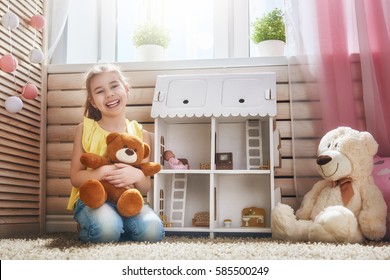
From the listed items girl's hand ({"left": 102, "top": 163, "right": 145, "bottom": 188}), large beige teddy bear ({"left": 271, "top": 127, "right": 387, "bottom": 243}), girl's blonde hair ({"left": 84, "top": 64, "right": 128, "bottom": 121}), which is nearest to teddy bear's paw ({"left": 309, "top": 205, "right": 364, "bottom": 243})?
large beige teddy bear ({"left": 271, "top": 127, "right": 387, "bottom": 243})

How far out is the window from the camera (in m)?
2.37

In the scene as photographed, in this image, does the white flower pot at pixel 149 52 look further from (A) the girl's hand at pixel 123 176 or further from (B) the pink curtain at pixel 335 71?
(A) the girl's hand at pixel 123 176

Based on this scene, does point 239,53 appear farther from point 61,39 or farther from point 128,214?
point 128,214

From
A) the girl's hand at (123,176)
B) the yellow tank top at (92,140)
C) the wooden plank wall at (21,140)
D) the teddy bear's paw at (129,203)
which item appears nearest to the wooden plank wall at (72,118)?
the wooden plank wall at (21,140)

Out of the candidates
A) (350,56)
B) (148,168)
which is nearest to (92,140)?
(148,168)

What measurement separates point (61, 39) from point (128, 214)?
1196mm

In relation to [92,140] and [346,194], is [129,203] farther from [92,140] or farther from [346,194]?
[346,194]

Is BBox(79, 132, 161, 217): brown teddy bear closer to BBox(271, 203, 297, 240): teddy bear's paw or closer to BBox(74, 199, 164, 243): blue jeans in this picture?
BBox(74, 199, 164, 243): blue jeans

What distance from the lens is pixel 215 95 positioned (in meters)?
1.91

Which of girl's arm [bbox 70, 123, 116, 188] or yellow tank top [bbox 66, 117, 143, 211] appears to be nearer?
girl's arm [bbox 70, 123, 116, 188]

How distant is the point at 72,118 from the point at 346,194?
1282 millimetres

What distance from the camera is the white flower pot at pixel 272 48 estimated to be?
2.20 meters

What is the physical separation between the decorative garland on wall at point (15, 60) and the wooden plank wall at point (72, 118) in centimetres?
21

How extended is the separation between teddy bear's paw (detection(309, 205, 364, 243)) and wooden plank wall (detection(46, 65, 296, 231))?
51cm
